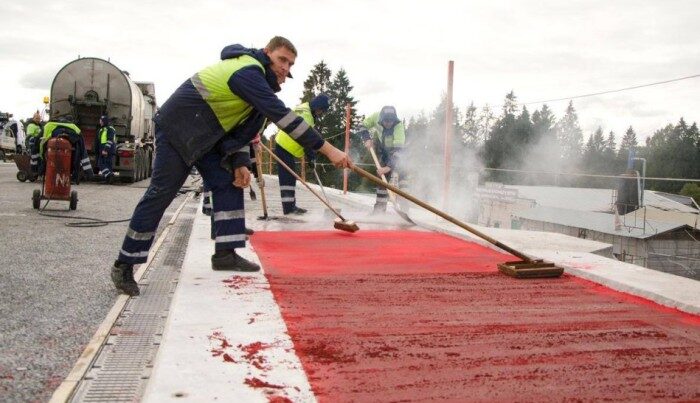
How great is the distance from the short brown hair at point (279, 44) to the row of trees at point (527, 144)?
136 ft

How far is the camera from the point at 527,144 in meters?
65.3

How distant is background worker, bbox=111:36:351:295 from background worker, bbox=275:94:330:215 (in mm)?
3193

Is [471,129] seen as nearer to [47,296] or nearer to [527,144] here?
[527,144]

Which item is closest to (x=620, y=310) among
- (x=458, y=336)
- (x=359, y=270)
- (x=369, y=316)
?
(x=458, y=336)

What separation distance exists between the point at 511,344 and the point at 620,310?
89 cm

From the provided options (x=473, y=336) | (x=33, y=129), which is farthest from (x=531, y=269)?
(x=33, y=129)

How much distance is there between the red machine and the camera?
711 centimetres

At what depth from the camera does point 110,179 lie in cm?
1362

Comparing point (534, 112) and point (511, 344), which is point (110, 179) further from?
point (534, 112)

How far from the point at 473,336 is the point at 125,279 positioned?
1.81 m

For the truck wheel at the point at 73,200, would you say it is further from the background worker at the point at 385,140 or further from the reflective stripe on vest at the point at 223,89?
the reflective stripe on vest at the point at 223,89

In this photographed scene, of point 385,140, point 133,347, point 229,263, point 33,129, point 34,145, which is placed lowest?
point 133,347

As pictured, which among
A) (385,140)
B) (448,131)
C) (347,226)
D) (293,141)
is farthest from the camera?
(385,140)

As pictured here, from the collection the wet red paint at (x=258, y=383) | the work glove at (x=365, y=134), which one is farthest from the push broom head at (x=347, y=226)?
the wet red paint at (x=258, y=383)
